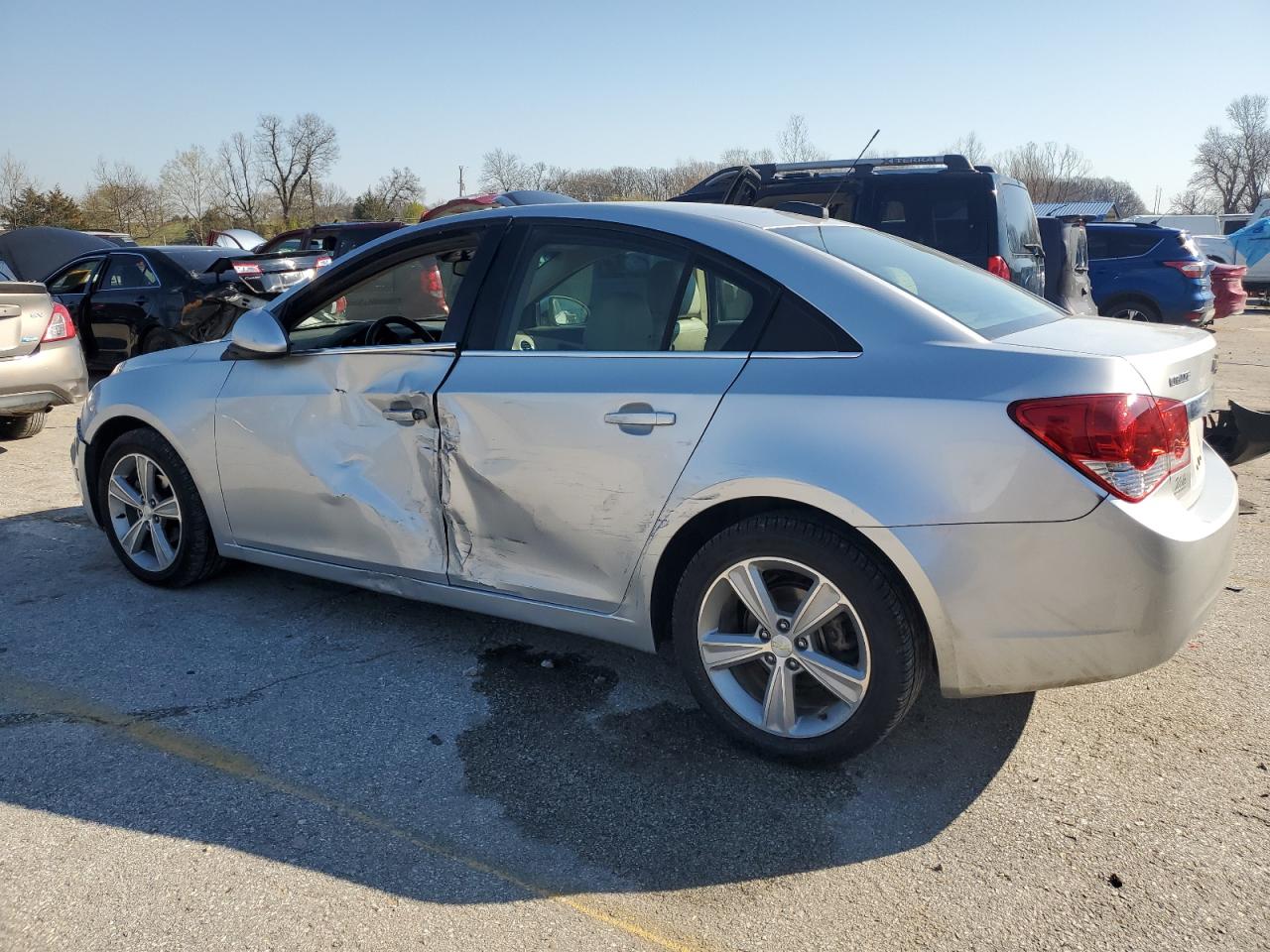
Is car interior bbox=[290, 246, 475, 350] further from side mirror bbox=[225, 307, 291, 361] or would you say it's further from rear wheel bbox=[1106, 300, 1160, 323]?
rear wheel bbox=[1106, 300, 1160, 323]

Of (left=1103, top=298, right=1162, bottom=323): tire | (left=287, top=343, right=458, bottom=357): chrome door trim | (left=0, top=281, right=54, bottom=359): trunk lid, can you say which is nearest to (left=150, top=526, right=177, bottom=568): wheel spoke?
(left=287, top=343, right=458, bottom=357): chrome door trim

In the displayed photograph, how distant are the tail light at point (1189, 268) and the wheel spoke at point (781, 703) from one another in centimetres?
1322

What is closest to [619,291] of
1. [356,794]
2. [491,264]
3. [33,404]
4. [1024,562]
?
[491,264]

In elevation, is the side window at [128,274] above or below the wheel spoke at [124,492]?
above

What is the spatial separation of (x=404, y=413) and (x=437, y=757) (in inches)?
49.1

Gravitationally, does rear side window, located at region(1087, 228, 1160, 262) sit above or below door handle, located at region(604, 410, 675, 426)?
below

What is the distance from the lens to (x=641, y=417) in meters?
3.21

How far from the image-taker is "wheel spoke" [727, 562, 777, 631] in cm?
309

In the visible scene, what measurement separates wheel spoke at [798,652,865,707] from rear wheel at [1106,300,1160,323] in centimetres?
1294

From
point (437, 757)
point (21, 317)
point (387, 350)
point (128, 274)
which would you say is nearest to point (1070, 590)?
point (437, 757)

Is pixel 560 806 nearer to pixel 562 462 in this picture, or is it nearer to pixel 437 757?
pixel 437 757

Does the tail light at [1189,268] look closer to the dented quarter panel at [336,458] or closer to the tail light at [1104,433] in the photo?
the tail light at [1104,433]

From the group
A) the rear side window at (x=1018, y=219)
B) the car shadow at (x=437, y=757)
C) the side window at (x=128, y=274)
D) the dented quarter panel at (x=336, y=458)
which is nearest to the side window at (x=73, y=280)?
the side window at (x=128, y=274)

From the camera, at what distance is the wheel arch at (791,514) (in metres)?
2.82
